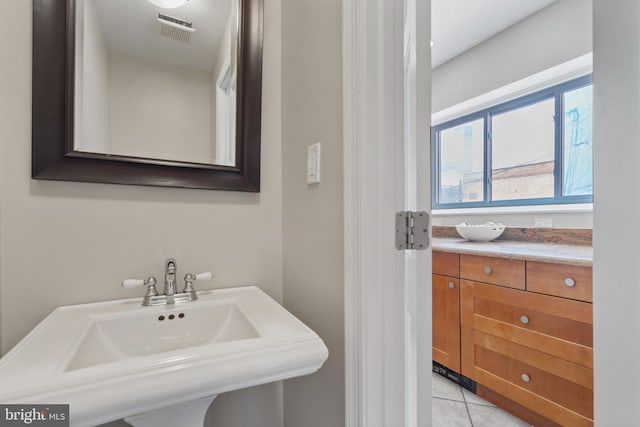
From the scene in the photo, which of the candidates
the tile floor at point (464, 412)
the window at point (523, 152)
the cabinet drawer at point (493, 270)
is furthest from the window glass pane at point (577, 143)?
the tile floor at point (464, 412)

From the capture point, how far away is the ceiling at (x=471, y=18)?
1927 millimetres

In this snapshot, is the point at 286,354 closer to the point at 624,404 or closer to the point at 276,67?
the point at 624,404

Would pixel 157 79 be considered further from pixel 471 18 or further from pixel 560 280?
pixel 471 18

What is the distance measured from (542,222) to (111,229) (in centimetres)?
258

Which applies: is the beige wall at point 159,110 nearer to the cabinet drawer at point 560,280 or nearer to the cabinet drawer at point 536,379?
the cabinet drawer at point 560,280

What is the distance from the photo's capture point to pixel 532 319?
141 cm

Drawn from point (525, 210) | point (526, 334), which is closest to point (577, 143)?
point (525, 210)

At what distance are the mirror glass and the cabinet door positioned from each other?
5.09ft

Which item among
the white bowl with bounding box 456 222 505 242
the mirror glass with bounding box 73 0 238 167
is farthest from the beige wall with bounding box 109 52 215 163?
the white bowl with bounding box 456 222 505 242

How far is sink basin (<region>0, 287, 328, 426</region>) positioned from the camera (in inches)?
16.4

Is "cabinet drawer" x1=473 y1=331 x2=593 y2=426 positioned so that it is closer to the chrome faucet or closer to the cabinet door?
the cabinet door

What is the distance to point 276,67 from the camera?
3.68 feet

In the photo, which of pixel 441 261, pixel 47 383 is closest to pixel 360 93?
pixel 47 383

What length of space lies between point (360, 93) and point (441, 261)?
1.54 m
